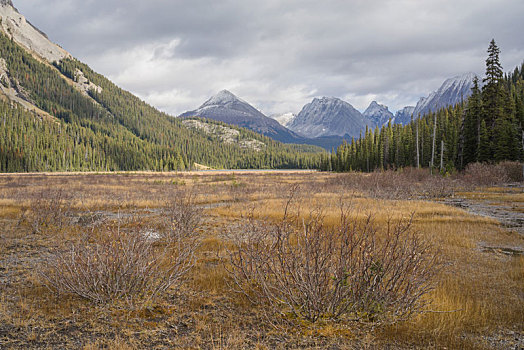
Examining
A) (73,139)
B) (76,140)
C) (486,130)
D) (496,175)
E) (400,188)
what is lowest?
(400,188)

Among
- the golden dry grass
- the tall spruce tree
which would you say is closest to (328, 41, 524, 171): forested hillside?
the tall spruce tree

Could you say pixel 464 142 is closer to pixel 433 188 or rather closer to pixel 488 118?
pixel 488 118

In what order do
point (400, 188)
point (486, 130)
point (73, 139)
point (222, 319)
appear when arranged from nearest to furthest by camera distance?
point (222, 319) < point (400, 188) < point (486, 130) < point (73, 139)

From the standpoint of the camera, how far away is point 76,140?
12219cm

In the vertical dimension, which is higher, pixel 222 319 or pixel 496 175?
pixel 496 175

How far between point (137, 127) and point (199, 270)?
8316 inches

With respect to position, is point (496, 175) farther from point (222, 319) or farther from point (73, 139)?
point (73, 139)

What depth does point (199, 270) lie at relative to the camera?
7.16 m

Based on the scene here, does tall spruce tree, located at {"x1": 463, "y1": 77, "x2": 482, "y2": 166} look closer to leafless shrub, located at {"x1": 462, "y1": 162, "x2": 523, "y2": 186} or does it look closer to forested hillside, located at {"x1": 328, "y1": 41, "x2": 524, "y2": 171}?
forested hillside, located at {"x1": 328, "y1": 41, "x2": 524, "y2": 171}

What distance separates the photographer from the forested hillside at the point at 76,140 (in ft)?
306

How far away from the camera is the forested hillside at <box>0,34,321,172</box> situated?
93.4 metres

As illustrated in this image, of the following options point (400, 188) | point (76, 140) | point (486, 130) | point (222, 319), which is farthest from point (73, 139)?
point (222, 319)

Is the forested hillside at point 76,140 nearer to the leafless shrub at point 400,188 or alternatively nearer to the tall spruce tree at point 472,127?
the leafless shrub at point 400,188

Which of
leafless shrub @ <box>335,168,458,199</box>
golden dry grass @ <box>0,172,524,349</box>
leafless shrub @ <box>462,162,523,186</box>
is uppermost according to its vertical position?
leafless shrub @ <box>462,162,523,186</box>
